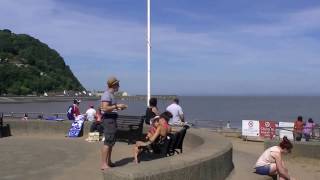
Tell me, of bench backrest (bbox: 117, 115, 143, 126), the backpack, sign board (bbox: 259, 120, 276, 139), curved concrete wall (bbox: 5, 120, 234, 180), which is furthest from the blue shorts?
sign board (bbox: 259, 120, 276, 139)

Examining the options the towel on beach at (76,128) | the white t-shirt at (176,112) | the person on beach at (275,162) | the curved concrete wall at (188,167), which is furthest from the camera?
the towel on beach at (76,128)

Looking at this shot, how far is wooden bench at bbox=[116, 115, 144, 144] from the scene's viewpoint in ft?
44.1

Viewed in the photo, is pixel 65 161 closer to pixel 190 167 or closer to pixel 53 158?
pixel 53 158

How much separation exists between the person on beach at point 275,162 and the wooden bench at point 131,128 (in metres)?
4.33

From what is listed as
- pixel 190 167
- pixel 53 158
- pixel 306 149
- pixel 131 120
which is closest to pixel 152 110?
pixel 131 120

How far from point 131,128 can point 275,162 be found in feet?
16.0

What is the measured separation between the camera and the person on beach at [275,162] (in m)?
9.34

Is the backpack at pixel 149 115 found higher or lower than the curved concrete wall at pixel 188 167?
higher

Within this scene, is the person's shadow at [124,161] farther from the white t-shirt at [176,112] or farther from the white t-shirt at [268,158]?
the white t-shirt at [176,112]

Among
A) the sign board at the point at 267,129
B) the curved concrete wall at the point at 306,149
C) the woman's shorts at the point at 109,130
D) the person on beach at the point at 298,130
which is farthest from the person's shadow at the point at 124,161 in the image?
the sign board at the point at 267,129

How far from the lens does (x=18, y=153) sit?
11.9m

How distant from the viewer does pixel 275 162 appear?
31.2 ft

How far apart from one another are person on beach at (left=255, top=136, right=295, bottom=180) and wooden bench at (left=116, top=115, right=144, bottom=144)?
4.33 metres

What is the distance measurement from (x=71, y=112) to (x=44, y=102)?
6658 inches
